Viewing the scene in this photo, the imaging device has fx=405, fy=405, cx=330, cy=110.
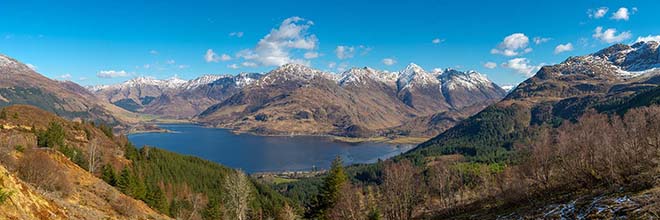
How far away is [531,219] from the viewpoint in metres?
32.0

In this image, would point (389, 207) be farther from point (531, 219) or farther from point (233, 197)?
point (531, 219)

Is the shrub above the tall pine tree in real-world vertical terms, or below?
above

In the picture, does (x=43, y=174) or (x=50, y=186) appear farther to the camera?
(x=43, y=174)

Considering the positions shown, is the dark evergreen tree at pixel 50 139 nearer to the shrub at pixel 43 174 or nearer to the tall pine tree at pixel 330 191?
the shrub at pixel 43 174

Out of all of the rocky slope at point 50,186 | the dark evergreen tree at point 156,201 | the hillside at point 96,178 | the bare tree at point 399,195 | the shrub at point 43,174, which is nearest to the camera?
the rocky slope at point 50,186

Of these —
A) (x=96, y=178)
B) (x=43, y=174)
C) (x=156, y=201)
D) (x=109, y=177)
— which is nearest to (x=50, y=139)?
(x=109, y=177)

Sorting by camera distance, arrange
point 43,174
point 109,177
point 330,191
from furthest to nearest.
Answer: point 109,177
point 330,191
point 43,174

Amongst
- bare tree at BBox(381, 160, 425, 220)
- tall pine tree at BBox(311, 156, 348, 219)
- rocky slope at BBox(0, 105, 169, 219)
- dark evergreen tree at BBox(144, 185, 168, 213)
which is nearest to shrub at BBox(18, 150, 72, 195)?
rocky slope at BBox(0, 105, 169, 219)

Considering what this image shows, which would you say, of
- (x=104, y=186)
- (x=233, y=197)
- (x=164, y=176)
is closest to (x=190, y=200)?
(x=164, y=176)

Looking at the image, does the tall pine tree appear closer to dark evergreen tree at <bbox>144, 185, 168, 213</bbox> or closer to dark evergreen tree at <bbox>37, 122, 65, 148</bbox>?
dark evergreen tree at <bbox>144, 185, 168, 213</bbox>

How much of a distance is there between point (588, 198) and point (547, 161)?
78.3 ft

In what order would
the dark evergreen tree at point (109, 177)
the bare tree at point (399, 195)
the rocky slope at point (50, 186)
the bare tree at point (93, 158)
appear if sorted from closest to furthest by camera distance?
the rocky slope at point (50, 186) → the bare tree at point (399, 195) → the dark evergreen tree at point (109, 177) → the bare tree at point (93, 158)

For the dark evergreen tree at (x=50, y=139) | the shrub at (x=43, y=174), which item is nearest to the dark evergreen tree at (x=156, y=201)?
the dark evergreen tree at (x=50, y=139)

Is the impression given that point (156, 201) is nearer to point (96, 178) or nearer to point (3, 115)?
point (96, 178)
